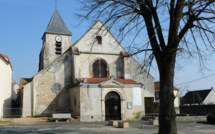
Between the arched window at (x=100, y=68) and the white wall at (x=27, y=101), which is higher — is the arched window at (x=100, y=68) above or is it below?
above

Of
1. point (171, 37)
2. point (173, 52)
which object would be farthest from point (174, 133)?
point (171, 37)

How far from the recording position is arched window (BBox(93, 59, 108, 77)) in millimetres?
28094

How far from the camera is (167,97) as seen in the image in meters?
9.48

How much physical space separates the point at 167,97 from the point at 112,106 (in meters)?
15.3

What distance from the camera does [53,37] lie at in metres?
38.0

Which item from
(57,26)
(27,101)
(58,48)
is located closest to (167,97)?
(27,101)

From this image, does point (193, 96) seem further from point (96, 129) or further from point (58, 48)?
point (96, 129)

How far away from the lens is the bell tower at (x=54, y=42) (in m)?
36.7

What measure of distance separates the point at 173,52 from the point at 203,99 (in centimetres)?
5610

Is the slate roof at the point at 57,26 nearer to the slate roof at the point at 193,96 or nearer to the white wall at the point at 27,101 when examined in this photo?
the white wall at the point at 27,101

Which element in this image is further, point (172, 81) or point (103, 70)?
point (103, 70)

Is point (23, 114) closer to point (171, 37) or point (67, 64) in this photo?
point (67, 64)

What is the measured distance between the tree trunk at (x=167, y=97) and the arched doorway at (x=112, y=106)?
48.5ft

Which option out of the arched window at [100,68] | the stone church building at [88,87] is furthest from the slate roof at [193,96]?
the arched window at [100,68]
